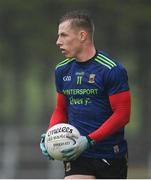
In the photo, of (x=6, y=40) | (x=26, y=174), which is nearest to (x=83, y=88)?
(x=26, y=174)

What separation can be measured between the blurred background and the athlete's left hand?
61.4 ft

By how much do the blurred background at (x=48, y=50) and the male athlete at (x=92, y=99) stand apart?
1843 centimetres

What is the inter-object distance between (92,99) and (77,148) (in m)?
0.49

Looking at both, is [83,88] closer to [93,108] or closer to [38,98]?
[93,108]

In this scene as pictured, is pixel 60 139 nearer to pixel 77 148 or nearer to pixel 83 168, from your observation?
pixel 77 148

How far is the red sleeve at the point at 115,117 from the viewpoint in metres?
8.12

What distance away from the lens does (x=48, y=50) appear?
32250mm

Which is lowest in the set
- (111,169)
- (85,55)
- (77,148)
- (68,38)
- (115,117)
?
(111,169)

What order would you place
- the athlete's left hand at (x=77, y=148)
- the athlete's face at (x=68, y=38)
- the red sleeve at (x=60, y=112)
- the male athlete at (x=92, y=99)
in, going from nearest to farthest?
the athlete's left hand at (x=77, y=148), the male athlete at (x=92, y=99), the athlete's face at (x=68, y=38), the red sleeve at (x=60, y=112)

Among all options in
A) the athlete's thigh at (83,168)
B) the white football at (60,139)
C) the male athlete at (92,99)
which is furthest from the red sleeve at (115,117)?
the athlete's thigh at (83,168)

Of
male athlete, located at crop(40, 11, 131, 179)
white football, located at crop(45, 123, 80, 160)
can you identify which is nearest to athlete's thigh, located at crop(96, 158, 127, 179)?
male athlete, located at crop(40, 11, 131, 179)

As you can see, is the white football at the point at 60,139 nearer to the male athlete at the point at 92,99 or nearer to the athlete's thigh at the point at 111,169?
the male athlete at the point at 92,99

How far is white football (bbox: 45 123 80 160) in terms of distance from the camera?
8086mm

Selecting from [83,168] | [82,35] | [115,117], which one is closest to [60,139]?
[83,168]
